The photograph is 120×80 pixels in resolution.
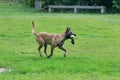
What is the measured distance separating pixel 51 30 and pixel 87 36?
290 cm

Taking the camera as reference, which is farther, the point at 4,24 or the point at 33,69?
the point at 4,24

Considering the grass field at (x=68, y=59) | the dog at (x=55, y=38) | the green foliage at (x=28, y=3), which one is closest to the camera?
the grass field at (x=68, y=59)

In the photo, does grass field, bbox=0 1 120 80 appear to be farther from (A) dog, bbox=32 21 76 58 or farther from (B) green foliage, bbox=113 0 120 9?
(B) green foliage, bbox=113 0 120 9

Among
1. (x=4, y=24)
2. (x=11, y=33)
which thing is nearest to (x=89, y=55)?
(x=11, y=33)

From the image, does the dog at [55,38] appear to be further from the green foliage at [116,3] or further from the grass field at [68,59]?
the green foliage at [116,3]

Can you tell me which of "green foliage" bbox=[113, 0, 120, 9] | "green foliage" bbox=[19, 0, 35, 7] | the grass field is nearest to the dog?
the grass field

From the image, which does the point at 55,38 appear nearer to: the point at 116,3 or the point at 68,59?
the point at 68,59

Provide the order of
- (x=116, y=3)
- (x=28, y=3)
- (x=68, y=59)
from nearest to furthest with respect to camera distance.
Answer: (x=68, y=59)
(x=116, y=3)
(x=28, y=3)

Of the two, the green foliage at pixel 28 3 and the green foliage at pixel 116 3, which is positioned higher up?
the green foliage at pixel 116 3

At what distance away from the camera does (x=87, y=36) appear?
19.3 m

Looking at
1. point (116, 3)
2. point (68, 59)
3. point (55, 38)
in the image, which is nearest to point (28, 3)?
point (116, 3)

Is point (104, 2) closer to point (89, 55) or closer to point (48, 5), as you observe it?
point (48, 5)

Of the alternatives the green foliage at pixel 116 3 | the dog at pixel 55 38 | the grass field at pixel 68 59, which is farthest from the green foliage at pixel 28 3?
the dog at pixel 55 38

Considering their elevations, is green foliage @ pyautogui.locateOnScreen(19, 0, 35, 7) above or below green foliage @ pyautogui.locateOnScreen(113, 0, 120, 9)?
below
